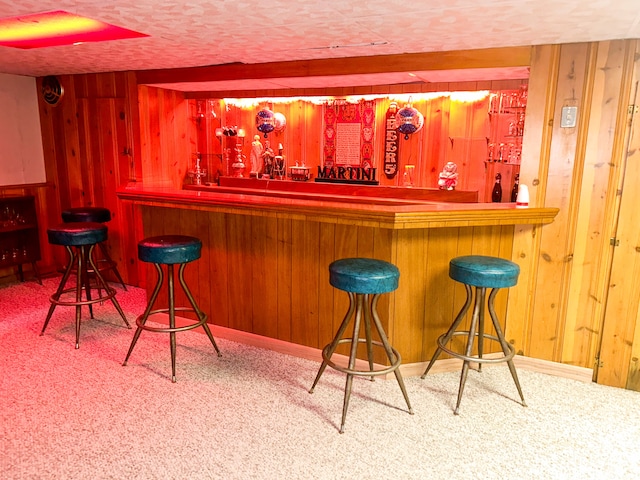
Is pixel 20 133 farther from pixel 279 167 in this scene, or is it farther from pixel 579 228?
pixel 579 228

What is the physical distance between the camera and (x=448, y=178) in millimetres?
4449

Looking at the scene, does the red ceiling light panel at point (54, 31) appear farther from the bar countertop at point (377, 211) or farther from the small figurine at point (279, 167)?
the small figurine at point (279, 167)

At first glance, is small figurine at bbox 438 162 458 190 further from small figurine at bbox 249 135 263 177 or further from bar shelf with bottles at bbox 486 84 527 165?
small figurine at bbox 249 135 263 177

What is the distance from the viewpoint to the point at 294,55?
3.47 m

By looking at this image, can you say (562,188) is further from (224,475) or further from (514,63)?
(224,475)

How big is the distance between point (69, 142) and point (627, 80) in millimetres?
4784

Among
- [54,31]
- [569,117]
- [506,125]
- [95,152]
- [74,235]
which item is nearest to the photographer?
[569,117]

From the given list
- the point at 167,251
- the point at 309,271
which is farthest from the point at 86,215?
the point at 309,271

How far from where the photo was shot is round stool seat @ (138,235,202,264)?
297cm

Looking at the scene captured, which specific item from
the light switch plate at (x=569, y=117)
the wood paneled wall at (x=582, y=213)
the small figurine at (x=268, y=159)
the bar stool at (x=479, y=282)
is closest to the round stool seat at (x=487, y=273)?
the bar stool at (x=479, y=282)

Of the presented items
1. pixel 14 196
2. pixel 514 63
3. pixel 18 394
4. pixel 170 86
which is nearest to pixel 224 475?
pixel 18 394

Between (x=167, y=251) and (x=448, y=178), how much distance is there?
2.63 m

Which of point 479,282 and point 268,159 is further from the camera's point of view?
point 268,159

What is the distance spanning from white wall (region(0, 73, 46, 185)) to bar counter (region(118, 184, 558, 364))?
2048mm
